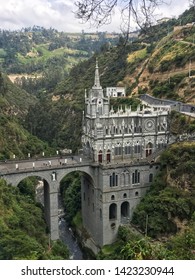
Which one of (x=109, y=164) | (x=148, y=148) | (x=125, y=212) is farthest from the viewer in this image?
(x=148, y=148)

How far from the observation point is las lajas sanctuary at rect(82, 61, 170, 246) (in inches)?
1674

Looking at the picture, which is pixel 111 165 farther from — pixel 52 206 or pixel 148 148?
pixel 52 206

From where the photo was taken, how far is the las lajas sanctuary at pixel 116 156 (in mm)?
42531

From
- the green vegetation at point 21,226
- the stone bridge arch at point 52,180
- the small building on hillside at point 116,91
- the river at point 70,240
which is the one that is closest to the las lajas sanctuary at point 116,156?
the stone bridge arch at point 52,180

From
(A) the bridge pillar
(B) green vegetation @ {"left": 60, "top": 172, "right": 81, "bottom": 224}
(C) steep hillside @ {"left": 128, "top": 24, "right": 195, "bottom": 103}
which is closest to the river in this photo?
(B) green vegetation @ {"left": 60, "top": 172, "right": 81, "bottom": 224}

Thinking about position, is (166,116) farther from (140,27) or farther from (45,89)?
(45,89)

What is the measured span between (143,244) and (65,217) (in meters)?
A: 42.1

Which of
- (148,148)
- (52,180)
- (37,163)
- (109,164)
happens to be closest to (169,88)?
(148,148)

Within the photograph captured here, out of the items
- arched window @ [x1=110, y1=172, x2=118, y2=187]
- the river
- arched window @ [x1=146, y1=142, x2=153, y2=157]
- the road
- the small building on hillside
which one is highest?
the small building on hillside

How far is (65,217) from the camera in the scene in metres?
54.5

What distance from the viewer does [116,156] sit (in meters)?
43.9

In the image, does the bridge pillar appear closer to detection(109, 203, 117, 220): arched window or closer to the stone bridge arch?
the stone bridge arch

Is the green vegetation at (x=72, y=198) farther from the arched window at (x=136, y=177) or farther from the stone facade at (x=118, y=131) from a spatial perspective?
the arched window at (x=136, y=177)
